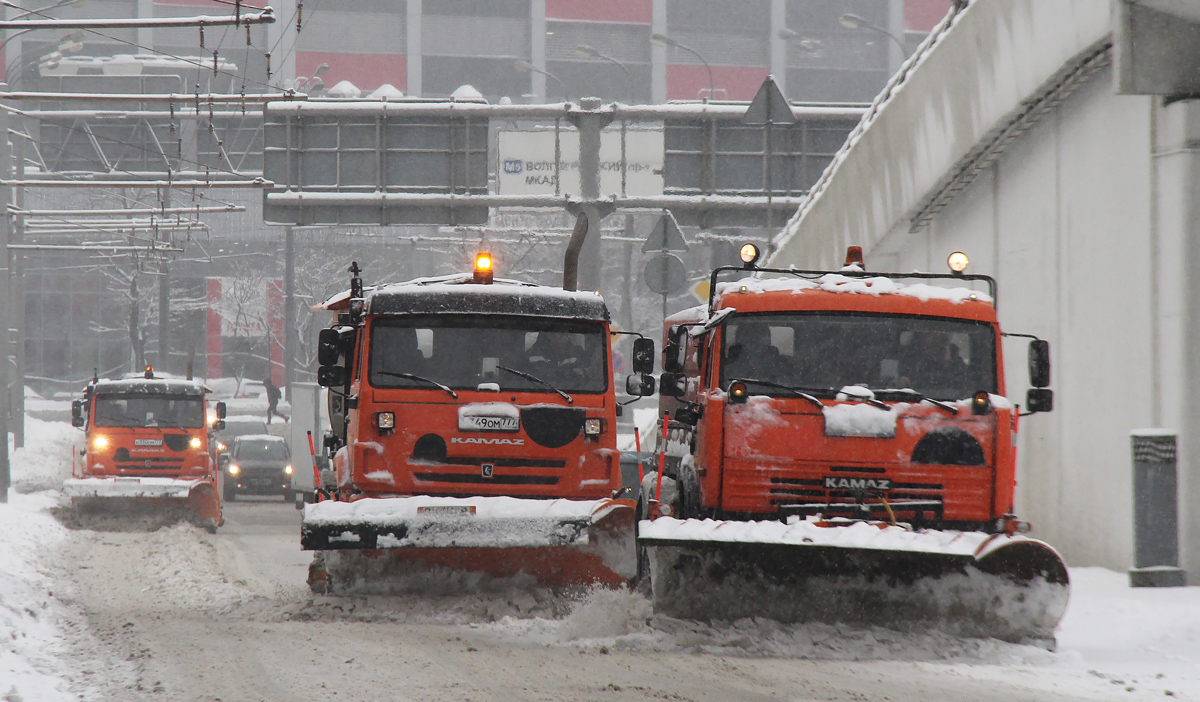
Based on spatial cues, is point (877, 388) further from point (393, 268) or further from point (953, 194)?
point (393, 268)

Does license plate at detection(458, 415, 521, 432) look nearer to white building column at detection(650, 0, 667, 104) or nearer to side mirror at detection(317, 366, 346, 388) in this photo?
side mirror at detection(317, 366, 346, 388)

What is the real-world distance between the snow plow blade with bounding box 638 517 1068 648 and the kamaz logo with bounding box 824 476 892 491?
2.44ft

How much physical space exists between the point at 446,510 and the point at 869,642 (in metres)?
3.22

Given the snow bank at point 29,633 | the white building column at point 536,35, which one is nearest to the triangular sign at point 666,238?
the snow bank at point 29,633

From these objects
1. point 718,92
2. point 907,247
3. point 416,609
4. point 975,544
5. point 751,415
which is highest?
point 718,92

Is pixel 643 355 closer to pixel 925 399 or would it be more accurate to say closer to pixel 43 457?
pixel 925 399

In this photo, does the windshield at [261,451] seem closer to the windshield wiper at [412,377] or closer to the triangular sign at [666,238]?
the triangular sign at [666,238]

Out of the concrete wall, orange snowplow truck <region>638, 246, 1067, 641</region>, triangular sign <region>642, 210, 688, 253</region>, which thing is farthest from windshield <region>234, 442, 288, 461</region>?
orange snowplow truck <region>638, 246, 1067, 641</region>

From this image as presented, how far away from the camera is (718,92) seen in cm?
7319

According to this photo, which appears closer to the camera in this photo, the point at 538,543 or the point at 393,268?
the point at 538,543

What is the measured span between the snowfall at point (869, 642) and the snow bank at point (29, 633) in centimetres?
2

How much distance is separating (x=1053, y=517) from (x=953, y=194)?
4.82 metres

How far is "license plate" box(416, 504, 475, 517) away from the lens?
32.8 feet

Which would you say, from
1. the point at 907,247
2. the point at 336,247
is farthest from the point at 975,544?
the point at 336,247
